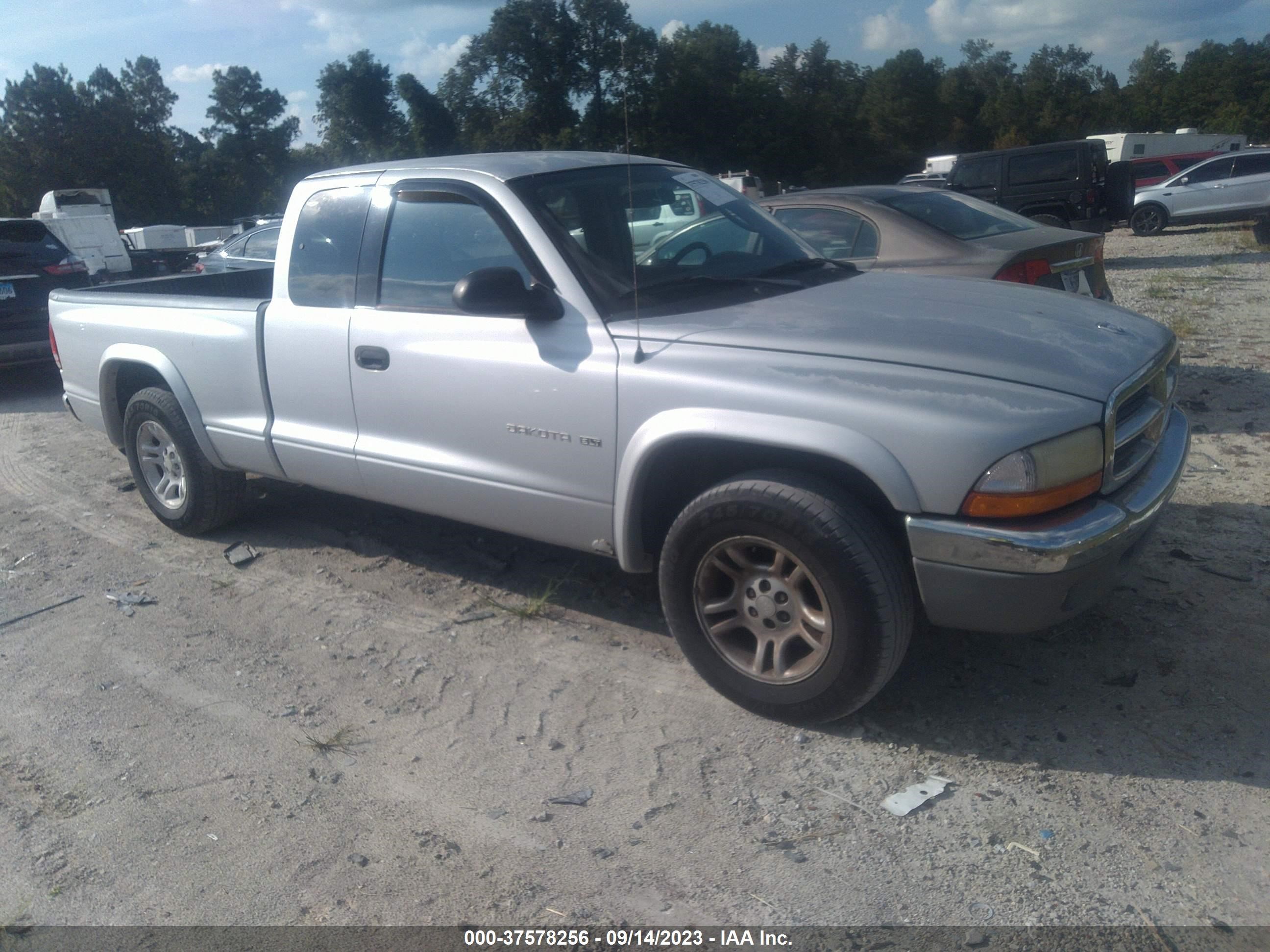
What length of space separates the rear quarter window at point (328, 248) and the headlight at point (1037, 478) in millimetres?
2812

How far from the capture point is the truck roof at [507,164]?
411 centimetres

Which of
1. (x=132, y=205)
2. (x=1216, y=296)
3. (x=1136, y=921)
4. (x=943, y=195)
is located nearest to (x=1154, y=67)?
(x=132, y=205)

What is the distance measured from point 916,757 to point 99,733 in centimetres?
294

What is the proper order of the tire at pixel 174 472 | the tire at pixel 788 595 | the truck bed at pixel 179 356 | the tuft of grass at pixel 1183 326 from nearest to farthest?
1. the tire at pixel 788 595
2. the truck bed at pixel 179 356
3. the tire at pixel 174 472
4. the tuft of grass at pixel 1183 326

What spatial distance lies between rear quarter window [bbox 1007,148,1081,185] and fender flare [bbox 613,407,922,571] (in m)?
14.7

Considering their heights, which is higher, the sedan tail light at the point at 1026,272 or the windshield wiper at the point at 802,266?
the windshield wiper at the point at 802,266

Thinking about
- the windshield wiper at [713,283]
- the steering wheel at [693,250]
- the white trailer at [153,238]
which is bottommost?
the white trailer at [153,238]

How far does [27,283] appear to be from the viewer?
10.3 m

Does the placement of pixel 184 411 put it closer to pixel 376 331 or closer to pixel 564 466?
pixel 376 331

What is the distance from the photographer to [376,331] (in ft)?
13.8

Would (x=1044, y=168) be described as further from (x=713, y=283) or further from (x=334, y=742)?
(x=334, y=742)

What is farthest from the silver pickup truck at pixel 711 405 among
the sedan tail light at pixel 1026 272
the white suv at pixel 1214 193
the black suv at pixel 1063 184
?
the white suv at pixel 1214 193

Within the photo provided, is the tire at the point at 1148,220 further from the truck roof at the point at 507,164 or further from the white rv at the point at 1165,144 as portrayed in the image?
the truck roof at the point at 507,164

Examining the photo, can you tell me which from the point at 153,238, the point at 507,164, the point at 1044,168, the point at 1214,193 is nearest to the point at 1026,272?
the point at 507,164
